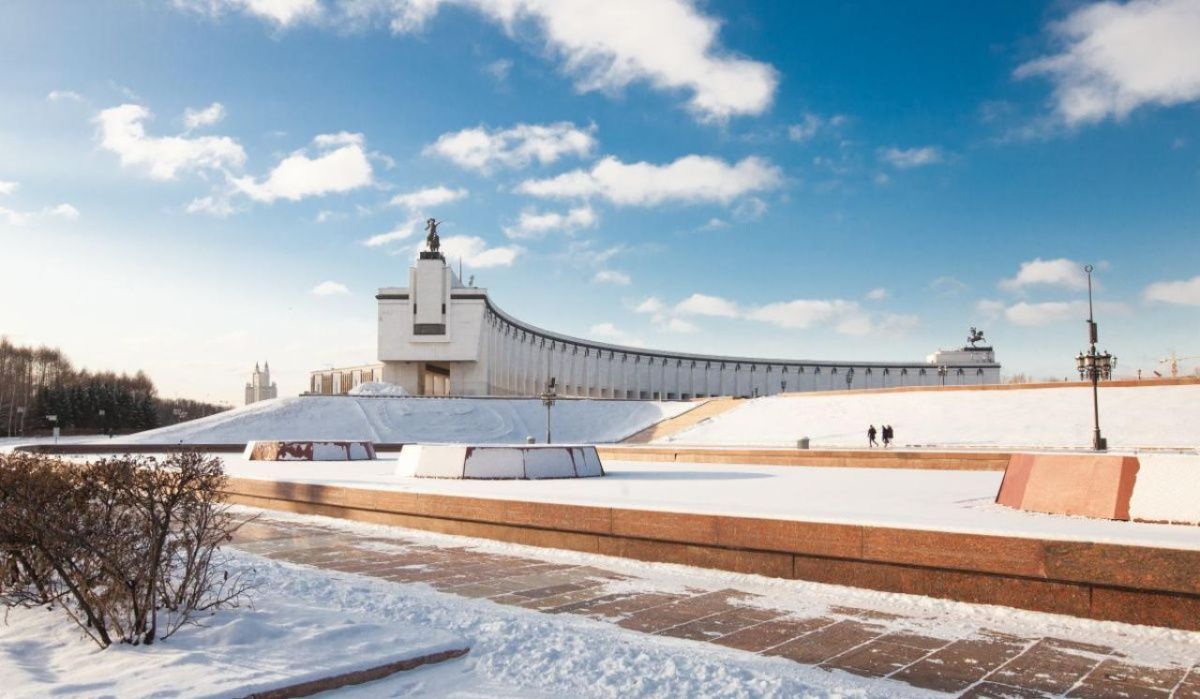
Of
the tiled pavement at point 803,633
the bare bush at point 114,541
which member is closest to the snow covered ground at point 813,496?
the tiled pavement at point 803,633

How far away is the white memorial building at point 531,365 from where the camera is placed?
2277 inches

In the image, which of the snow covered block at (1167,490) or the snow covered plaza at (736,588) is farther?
the snow covered block at (1167,490)

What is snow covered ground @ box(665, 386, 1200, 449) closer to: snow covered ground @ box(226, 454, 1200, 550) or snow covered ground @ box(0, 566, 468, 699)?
snow covered ground @ box(226, 454, 1200, 550)

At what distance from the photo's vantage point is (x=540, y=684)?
12.9 feet

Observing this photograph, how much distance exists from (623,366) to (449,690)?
87.2 metres

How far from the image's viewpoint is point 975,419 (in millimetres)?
34906

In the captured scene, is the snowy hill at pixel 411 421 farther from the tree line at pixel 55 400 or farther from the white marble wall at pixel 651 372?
the tree line at pixel 55 400

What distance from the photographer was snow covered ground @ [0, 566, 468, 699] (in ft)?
12.0

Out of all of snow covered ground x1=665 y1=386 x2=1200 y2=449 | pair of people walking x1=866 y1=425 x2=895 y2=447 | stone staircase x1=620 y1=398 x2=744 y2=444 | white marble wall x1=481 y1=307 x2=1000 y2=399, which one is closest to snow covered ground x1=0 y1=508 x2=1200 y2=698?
pair of people walking x1=866 y1=425 x2=895 y2=447

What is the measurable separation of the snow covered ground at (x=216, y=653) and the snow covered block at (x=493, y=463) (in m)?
7.89

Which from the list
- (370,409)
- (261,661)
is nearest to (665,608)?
(261,661)

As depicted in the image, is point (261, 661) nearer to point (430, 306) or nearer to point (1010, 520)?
point (1010, 520)

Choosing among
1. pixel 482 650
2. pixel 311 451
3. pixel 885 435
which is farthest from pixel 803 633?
pixel 885 435

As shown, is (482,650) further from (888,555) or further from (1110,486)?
(1110,486)
